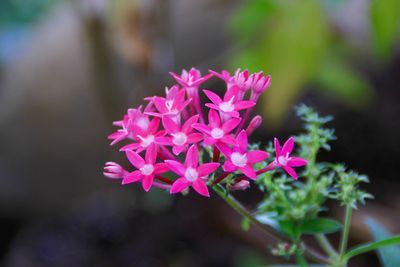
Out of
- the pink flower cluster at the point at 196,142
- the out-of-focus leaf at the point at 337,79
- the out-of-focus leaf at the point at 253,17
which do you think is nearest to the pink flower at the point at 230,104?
the pink flower cluster at the point at 196,142

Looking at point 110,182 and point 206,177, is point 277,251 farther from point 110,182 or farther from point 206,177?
point 110,182

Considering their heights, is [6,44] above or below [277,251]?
above

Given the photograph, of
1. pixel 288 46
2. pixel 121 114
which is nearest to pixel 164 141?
pixel 288 46

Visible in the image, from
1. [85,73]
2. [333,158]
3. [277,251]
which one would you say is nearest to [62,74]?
[85,73]

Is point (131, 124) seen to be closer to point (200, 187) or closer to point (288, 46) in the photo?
point (200, 187)

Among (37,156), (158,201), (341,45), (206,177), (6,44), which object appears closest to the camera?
(206,177)

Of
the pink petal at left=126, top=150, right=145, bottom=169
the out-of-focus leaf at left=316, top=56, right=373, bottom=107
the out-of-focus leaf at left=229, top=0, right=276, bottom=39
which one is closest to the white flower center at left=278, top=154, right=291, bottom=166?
the pink petal at left=126, top=150, right=145, bottom=169

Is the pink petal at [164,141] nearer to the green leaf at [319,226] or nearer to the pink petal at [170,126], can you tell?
the pink petal at [170,126]
